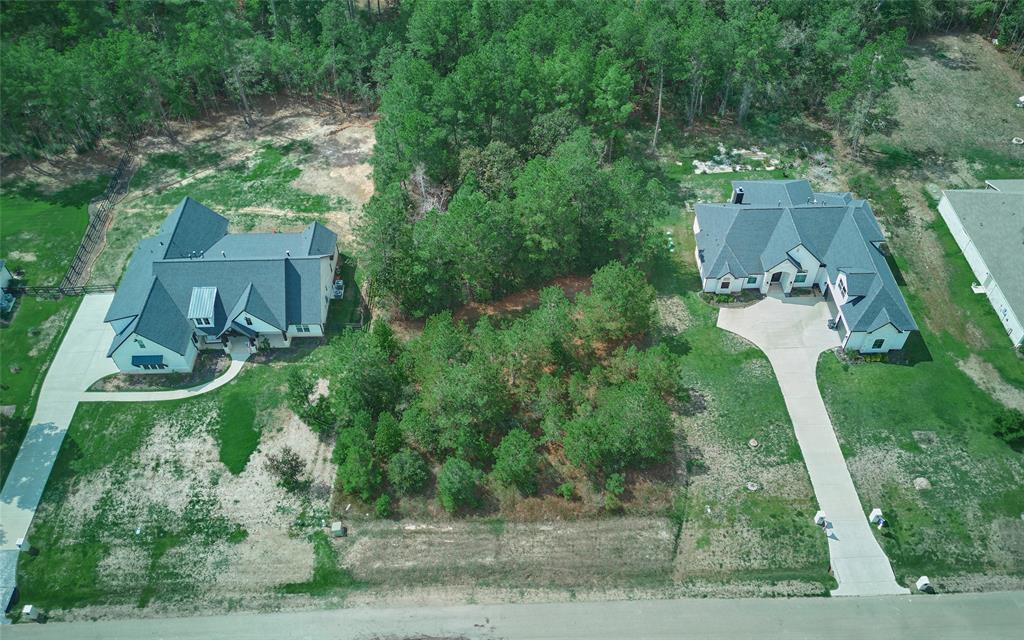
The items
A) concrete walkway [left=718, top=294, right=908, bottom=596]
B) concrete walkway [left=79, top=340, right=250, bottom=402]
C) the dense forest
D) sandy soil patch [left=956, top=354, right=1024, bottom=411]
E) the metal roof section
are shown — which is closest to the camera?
concrete walkway [left=718, top=294, right=908, bottom=596]

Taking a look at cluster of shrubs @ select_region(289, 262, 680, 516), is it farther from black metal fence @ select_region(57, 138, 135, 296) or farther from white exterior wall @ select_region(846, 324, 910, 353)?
black metal fence @ select_region(57, 138, 135, 296)

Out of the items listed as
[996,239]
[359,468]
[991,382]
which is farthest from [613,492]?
[996,239]

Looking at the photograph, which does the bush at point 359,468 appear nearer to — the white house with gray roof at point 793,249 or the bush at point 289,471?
the bush at point 289,471

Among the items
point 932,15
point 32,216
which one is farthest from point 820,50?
point 32,216

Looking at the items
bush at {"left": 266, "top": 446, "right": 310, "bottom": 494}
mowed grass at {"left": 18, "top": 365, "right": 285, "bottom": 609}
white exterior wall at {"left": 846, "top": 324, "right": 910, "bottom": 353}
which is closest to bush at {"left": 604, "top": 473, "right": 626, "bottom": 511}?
bush at {"left": 266, "top": 446, "right": 310, "bottom": 494}

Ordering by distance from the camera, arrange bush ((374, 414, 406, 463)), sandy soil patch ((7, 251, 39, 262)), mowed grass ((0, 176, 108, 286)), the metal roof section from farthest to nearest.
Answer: sandy soil patch ((7, 251, 39, 262))
mowed grass ((0, 176, 108, 286))
the metal roof section
bush ((374, 414, 406, 463))

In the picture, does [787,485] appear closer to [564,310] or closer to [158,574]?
[564,310]
